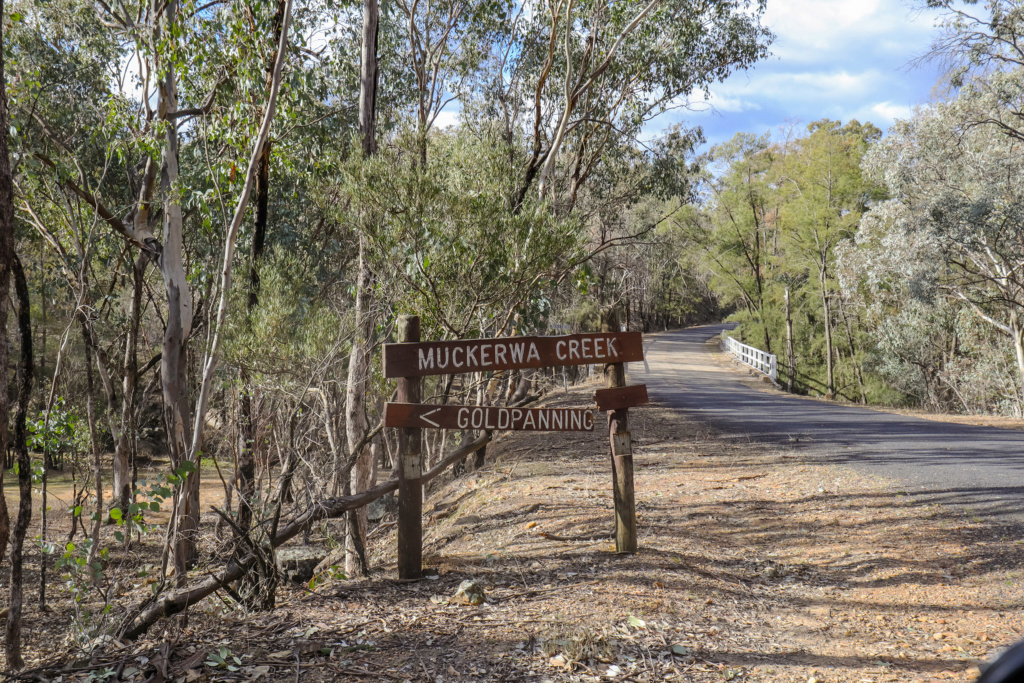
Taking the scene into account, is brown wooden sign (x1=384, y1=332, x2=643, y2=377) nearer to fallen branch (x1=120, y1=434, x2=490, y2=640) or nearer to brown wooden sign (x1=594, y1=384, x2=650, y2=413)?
brown wooden sign (x1=594, y1=384, x2=650, y2=413)

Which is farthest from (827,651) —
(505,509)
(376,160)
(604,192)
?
(604,192)

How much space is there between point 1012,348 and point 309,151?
27.6 metres

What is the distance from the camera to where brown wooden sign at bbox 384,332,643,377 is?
533cm

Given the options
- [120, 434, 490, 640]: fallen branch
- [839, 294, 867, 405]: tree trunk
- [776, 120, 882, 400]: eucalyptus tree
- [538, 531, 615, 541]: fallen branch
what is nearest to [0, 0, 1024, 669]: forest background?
[120, 434, 490, 640]: fallen branch

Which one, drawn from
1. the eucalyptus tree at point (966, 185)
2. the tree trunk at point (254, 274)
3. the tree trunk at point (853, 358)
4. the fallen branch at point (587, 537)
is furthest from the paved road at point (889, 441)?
the tree trunk at point (853, 358)

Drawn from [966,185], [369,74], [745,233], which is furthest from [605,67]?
[745,233]

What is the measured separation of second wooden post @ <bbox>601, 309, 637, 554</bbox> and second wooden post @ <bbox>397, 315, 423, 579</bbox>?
5.12 feet

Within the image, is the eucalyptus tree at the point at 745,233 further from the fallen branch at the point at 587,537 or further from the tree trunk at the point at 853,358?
the fallen branch at the point at 587,537

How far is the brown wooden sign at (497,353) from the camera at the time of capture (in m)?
5.33

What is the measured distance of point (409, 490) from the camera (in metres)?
5.42

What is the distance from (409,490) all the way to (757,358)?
2414 cm

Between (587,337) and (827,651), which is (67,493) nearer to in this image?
(587,337)

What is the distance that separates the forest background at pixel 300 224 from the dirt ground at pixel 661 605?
2.69 feet

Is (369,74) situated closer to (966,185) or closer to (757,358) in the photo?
(966,185)
